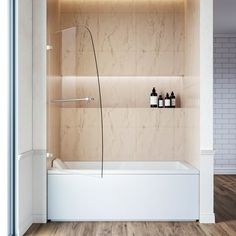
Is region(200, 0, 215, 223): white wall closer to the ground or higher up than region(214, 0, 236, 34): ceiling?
closer to the ground

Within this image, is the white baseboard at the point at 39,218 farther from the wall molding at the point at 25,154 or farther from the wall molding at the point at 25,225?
the wall molding at the point at 25,154

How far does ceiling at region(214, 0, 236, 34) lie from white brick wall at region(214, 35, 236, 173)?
0.92 ft

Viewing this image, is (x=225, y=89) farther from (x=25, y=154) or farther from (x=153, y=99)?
(x=25, y=154)

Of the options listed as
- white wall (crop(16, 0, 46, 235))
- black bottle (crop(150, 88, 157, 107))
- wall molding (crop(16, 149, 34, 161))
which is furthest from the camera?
black bottle (crop(150, 88, 157, 107))

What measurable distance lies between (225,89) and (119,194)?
4.24m

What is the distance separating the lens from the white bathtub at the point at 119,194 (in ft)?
12.3

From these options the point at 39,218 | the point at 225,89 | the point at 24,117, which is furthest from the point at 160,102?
the point at 225,89

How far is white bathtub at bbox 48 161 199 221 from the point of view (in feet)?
12.3

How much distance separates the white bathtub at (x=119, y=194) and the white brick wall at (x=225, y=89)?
3694 mm

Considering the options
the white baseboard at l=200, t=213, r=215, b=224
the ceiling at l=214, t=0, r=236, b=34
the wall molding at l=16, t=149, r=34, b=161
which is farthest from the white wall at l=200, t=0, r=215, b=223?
the ceiling at l=214, t=0, r=236, b=34

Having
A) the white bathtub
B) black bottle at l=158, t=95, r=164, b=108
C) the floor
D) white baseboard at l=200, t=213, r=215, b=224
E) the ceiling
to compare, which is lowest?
the floor
